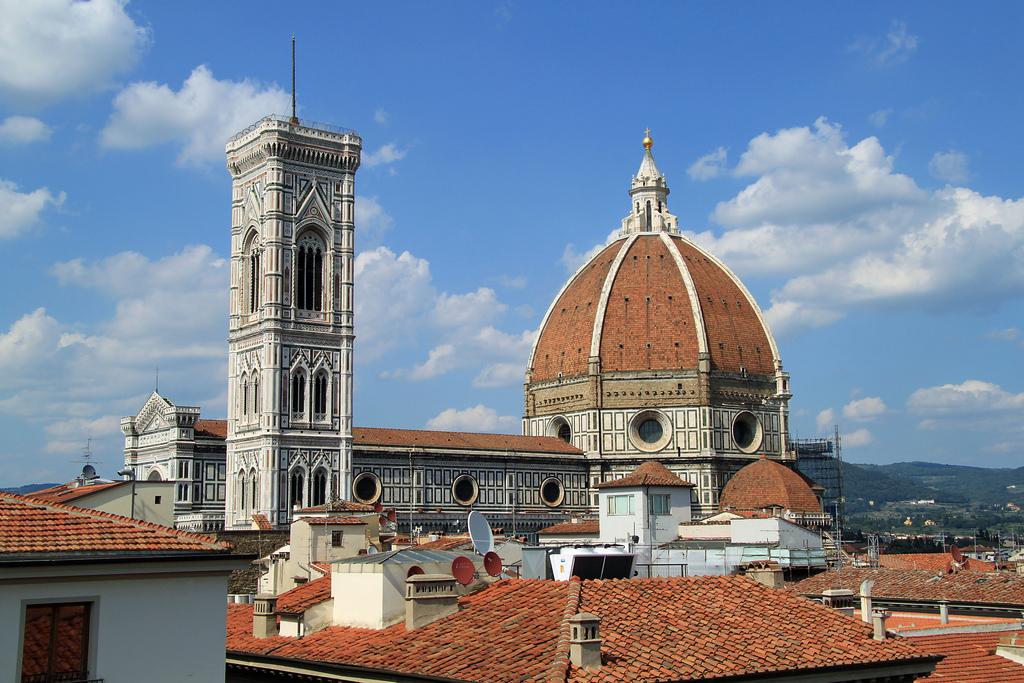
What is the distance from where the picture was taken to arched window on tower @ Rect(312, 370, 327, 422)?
8056cm

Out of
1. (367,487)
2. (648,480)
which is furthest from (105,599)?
(367,487)

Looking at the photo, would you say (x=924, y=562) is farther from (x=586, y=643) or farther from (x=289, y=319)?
(x=586, y=643)

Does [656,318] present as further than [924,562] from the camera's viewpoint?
Yes

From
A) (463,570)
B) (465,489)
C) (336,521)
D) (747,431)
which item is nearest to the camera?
(463,570)

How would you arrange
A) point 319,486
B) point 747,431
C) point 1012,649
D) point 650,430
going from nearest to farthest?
1. point 1012,649
2. point 319,486
3. point 650,430
4. point 747,431

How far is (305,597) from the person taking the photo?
2181cm

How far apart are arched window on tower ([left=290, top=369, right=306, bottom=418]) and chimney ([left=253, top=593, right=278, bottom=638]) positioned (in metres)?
58.7

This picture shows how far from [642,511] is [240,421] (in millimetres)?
30049

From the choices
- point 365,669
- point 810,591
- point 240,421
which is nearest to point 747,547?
point 810,591

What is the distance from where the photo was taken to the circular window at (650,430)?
99.5 metres

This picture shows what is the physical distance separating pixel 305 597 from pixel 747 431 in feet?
276

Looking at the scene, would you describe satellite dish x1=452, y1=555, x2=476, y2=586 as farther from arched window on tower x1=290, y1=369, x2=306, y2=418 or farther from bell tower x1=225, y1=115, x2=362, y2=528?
arched window on tower x1=290, y1=369, x2=306, y2=418

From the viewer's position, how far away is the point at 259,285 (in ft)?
267

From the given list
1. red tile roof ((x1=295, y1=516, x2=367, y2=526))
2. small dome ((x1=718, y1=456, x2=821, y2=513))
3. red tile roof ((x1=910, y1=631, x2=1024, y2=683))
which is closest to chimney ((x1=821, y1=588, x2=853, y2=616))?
red tile roof ((x1=910, y1=631, x2=1024, y2=683))
